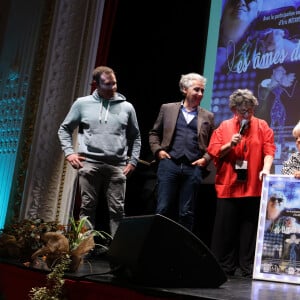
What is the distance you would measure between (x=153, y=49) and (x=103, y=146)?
2176mm

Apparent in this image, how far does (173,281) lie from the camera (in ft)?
6.70

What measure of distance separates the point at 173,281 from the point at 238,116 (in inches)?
66.1

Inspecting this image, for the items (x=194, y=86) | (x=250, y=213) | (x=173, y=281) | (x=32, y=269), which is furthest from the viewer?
(x=194, y=86)

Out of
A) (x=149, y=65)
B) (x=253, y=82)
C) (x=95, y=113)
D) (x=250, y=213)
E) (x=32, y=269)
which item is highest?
(x=149, y=65)

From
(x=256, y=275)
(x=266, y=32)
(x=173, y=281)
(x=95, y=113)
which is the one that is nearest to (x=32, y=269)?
(x=173, y=281)

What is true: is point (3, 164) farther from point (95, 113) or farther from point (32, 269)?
point (32, 269)

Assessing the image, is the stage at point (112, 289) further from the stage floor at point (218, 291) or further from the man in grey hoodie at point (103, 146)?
the man in grey hoodie at point (103, 146)

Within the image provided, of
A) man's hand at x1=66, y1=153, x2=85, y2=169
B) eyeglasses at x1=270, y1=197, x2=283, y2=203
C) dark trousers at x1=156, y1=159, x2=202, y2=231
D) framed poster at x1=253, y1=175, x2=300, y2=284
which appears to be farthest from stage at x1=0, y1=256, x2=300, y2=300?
man's hand at x1=66, y1=153, x2=85, y2=169

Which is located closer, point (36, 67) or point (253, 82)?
point (253, 82)

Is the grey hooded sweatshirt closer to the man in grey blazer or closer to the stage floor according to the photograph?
the man in grey blazer

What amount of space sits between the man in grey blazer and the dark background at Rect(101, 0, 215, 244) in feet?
5.02

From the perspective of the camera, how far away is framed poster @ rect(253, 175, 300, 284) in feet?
9.59

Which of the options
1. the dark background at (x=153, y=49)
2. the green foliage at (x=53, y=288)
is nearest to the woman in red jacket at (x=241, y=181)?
the green foliage at (x=53, y=288)

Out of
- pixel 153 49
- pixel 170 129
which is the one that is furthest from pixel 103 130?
pixel 153 49
